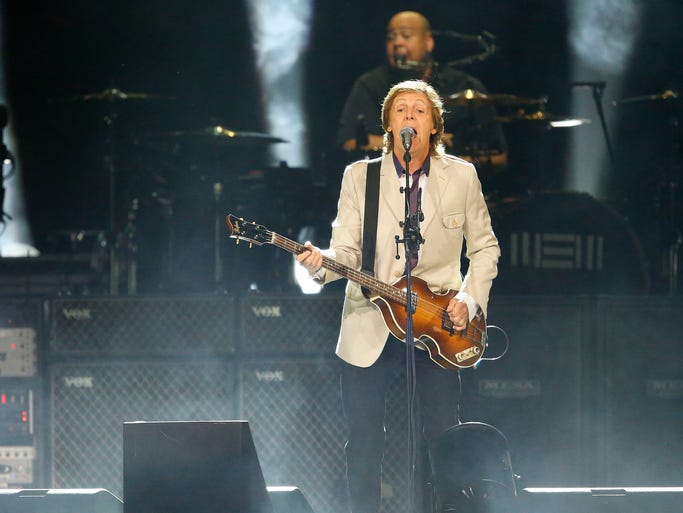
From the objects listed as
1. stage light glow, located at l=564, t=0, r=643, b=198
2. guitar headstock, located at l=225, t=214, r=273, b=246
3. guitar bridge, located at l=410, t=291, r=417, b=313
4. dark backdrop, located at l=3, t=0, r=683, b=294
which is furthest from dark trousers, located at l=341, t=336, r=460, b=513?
stage light glow, located at l=564, t=0, r=643, b=198

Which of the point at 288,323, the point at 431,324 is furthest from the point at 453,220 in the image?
the point at 288,323

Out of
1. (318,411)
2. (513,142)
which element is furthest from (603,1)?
(318,411)

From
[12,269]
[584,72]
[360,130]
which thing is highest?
[584,72]

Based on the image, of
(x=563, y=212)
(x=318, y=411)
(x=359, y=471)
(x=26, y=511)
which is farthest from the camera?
(x=563, y=212)

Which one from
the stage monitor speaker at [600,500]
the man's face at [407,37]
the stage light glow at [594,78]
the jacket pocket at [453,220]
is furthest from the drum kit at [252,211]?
the stage monitor speaker at [600,500]

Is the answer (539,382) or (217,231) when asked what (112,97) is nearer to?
(217,231)

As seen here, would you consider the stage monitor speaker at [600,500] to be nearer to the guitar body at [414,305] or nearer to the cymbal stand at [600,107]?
the guitar body at [414,305]

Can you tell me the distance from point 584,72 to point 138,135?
3970 mm

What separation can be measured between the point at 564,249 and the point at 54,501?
4.34 metres

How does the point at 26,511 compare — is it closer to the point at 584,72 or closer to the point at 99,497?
the point at 99,497

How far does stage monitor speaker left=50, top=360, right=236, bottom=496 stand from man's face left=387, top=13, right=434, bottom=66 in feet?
10.6

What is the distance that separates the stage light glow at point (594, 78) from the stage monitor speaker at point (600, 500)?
18.7 ft

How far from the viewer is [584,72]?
31.4ft

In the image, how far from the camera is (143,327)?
6109 millimetres
